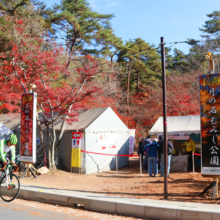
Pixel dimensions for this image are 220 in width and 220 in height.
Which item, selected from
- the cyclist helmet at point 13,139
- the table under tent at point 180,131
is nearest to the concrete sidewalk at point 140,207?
the cyclist helmet at point 13,139

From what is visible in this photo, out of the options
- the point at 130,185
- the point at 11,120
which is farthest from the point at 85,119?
the point at 11,120

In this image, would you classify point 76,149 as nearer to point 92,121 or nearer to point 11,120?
point 92,121

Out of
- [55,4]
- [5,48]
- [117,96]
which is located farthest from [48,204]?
[117,96]

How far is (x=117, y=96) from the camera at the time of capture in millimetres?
30453

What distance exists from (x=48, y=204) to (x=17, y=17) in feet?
49.9

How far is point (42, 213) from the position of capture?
639 cm

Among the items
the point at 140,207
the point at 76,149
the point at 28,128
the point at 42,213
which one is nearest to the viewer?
the point at 140,207

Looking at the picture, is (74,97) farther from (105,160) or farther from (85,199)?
(85,199)

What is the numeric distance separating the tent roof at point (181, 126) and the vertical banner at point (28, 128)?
22.7ft

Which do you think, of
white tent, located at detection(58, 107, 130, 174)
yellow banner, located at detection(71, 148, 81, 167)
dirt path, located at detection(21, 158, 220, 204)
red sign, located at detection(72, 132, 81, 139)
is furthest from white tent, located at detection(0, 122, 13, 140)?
yellow banner, located at detection(71, 148, 81, 167)

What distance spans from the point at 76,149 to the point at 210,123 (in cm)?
780

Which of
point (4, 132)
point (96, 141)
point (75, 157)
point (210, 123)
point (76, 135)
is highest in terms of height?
point (210, 123)

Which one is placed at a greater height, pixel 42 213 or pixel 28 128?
pixel 28 128

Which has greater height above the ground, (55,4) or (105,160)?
(55,4)
